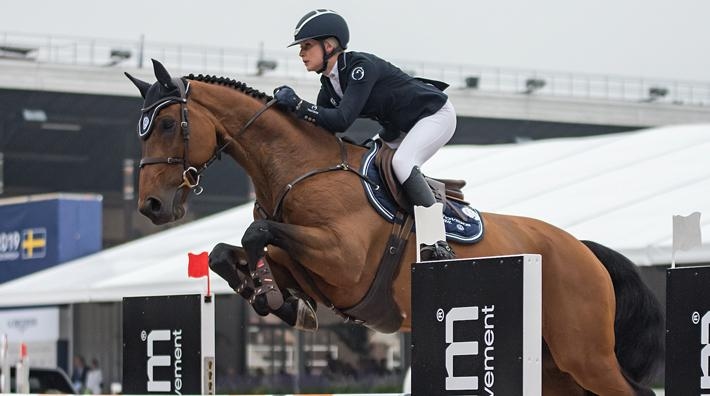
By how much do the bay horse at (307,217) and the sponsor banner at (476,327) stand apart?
3.15 ft

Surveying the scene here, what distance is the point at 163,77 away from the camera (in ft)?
18.2

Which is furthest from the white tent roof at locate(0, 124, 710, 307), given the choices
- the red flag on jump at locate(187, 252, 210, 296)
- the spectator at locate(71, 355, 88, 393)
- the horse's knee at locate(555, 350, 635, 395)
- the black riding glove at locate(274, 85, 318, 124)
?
the black riding glove at locate(274, 85, 318, 124)

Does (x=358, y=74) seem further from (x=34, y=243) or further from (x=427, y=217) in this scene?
(x=34, y=243)

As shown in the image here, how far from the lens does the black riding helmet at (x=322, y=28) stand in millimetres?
5617

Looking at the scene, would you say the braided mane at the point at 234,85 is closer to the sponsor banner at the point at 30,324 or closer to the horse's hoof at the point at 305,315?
the horse's hoof at the point at 305,315

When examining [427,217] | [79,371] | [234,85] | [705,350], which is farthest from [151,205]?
[79,371]

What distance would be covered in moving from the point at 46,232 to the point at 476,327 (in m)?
15.9

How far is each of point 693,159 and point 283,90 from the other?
291 inches

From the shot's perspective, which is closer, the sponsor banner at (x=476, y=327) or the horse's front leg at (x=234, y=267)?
the sponsor banner at (x=476, y=327)

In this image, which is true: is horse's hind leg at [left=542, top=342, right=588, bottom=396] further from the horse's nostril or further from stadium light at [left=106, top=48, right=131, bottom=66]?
stadium light at [left=106, top=48, right=131, bottom=66]

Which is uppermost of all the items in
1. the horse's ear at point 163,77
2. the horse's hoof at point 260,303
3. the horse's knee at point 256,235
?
the horse's ear at point 163,77

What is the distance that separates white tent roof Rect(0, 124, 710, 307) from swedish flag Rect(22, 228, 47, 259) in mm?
2325

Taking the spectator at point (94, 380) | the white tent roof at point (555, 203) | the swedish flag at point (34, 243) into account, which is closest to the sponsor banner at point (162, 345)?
the white tent roof at point (555, 203)

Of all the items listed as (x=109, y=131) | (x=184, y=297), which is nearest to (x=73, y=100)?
(x=109, y=131)
